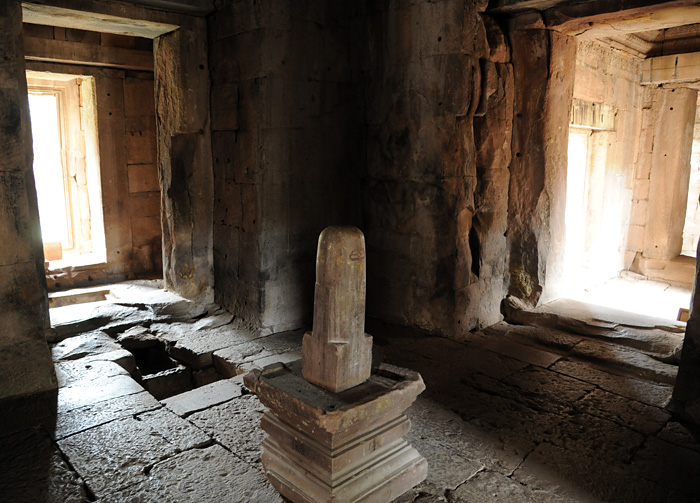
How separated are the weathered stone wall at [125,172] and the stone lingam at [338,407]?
5154mm

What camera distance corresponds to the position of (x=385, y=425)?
8.95 feet

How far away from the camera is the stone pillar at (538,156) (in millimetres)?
4965

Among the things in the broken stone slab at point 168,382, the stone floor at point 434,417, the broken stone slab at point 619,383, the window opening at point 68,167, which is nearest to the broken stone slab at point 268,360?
the stone floor at point 434,417

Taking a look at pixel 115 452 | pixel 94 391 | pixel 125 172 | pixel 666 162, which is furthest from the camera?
pixel 666 162

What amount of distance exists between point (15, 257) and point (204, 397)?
167 cm

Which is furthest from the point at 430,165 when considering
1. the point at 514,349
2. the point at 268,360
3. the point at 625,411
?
the point at 625,411

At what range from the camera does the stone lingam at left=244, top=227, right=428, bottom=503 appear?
2.50 meters

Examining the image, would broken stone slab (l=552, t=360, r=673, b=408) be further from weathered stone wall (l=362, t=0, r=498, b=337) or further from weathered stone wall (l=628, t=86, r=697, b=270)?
weathered stone wall (l=628, t=86, r=697, b=270)

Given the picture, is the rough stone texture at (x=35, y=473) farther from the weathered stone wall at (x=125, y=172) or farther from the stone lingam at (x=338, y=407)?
the weathered stone wall at (x=125, y=172)

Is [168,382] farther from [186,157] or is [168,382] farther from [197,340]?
[186,157]

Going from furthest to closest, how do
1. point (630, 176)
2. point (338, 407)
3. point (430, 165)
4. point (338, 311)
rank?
point (630, 176) < point (430, 165) < point (338, 311) < point (338, 407)

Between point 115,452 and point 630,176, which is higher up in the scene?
point 630,176

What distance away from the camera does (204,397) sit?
150 inches

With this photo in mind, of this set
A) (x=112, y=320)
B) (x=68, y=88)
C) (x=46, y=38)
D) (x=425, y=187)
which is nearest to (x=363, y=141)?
(x=425, y=187)
